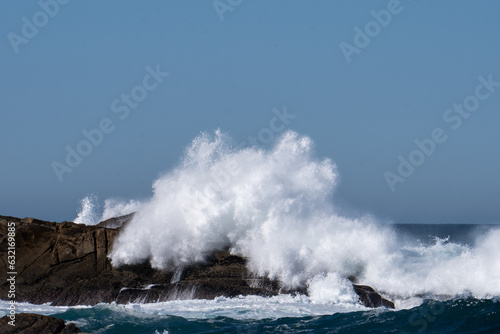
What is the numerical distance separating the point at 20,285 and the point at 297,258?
7.35 metres

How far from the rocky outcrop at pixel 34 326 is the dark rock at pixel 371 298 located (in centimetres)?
732

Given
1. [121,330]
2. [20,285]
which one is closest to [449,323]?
[121,330]

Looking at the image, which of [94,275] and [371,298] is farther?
[94,275]

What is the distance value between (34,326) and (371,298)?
324 inches

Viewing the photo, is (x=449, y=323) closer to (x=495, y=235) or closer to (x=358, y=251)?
(x=358, y=251)

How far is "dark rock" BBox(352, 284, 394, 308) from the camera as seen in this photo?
15.4 meters

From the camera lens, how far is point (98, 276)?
16312mm

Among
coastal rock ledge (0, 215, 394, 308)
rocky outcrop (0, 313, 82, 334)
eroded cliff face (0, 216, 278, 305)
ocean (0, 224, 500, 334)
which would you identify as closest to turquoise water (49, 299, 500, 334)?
ocean (0, 224, 500, 334)

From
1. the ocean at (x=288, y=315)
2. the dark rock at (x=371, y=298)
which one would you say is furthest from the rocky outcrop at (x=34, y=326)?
the dark rock at (x=371, y=298)

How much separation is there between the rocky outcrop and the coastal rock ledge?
4.50m

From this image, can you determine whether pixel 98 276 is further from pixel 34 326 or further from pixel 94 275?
pixel 34 326

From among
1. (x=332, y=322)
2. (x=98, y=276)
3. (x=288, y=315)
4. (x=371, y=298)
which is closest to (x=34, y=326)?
(x=98, y=276)

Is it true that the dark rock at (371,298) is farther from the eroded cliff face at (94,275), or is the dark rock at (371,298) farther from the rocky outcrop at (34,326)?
the rocky outcrop at (34,326)

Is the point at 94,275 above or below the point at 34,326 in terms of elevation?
above
